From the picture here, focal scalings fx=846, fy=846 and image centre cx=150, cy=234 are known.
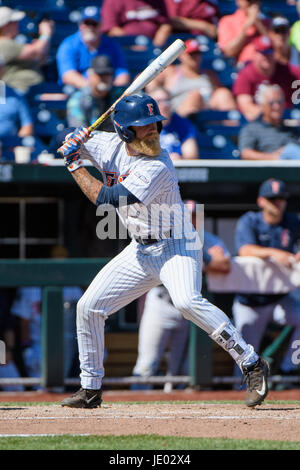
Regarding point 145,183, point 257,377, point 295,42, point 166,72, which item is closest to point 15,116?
point 166,72

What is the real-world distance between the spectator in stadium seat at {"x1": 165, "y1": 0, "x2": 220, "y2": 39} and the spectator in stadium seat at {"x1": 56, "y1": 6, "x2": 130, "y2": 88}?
0.99m

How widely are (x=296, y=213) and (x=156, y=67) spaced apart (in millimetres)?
3257

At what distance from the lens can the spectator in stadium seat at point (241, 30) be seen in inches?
348

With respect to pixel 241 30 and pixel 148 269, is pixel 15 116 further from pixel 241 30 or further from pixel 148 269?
pixel 148 269

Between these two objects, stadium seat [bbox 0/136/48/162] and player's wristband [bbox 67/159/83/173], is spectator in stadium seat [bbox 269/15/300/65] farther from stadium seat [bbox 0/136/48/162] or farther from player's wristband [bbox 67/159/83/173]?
player's wristband [bbox 67/159/83/173]

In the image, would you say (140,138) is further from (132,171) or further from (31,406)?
(31,406)

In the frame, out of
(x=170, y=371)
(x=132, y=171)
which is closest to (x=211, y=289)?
(x=170, y=371)

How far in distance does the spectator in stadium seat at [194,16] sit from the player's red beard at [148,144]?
4.82 m

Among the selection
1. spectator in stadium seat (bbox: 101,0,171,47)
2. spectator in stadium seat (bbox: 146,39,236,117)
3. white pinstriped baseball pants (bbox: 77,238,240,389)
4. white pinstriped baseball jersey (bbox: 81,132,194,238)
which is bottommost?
white pinstriped baseball pants (bbox: 77,238,240,389)

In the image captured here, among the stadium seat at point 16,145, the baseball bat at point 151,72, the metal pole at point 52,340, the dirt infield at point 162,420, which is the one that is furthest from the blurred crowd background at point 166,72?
the dirt infield at point 162,420

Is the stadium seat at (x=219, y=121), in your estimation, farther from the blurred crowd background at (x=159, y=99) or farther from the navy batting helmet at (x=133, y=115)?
the navy batting helmet at (x=133, y=115)

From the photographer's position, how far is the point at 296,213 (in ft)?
25.8

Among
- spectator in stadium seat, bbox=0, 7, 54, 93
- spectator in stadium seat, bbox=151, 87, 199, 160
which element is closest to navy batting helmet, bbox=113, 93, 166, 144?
spectator in stadium seat, bbox=151, 87, 199, 160

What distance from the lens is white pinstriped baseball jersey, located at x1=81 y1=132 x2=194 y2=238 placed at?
14.3ft
